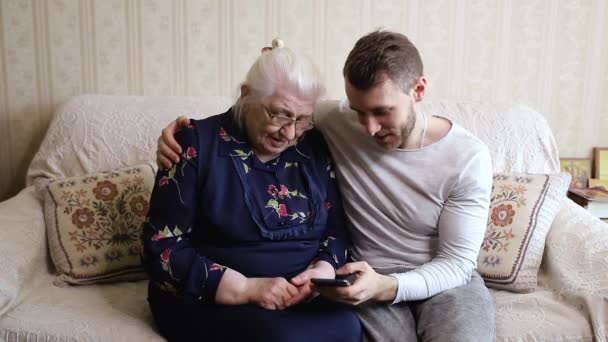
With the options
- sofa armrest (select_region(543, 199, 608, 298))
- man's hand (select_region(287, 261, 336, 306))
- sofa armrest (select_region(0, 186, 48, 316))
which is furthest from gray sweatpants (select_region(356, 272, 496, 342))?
sofa armrest (select_region(0, 186, 48, 316))

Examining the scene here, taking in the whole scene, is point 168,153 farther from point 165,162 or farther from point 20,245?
point 20,245

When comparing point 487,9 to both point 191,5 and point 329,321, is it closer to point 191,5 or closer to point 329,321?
point 191,5

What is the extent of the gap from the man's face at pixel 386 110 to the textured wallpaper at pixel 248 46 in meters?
0.96

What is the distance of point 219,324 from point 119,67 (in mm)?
1361

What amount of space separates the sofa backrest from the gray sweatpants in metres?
0.68

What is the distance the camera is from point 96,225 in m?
1.74

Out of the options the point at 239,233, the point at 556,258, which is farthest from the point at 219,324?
the point at 556,258

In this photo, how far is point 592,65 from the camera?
2.43 meters

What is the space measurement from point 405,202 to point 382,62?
405mm

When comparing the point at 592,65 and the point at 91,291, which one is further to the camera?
the point at 592,65

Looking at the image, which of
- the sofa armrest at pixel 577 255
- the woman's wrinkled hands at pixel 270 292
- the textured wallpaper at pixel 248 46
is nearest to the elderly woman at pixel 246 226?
the woman's wrinkled hands at pixel 270 292

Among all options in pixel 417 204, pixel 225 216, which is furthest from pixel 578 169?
pixel 225 216

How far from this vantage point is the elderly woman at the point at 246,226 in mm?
1362

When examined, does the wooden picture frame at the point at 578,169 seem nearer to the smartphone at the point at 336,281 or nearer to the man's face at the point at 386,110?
the man's face at the point at 386,110
